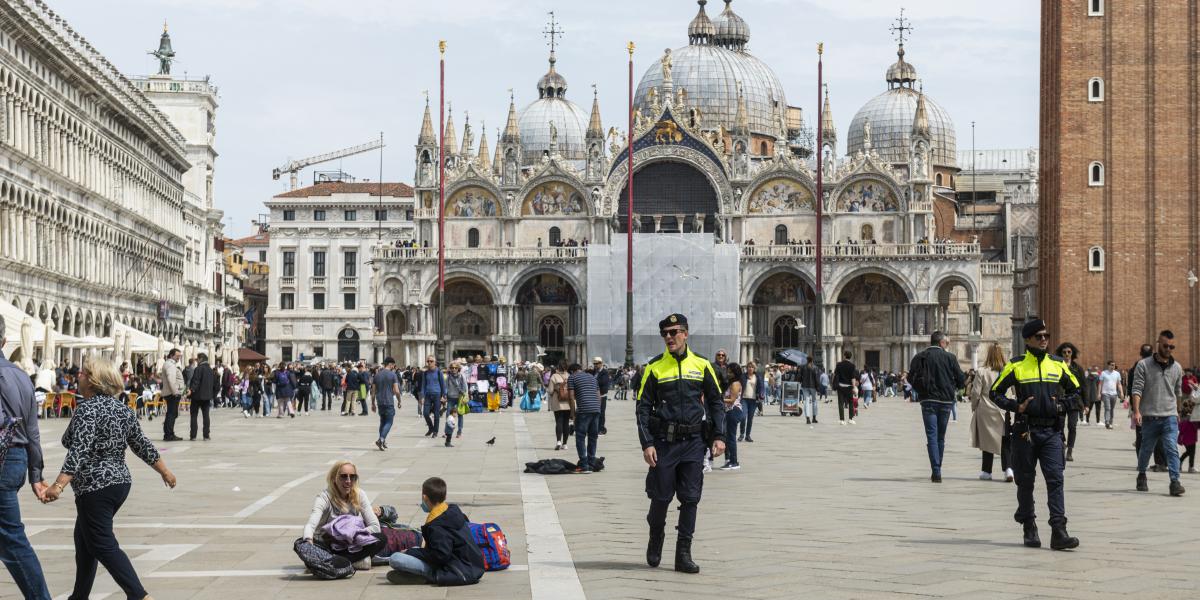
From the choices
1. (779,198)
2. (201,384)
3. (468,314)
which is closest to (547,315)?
(468,314)

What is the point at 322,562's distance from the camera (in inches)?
399

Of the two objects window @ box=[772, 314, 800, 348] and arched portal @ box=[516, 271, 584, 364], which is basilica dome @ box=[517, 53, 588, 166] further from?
window @ box=[772, 314, 800, 348]

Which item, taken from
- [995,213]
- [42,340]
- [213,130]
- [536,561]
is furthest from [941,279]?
[536,561]

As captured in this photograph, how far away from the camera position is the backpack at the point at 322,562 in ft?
33.2

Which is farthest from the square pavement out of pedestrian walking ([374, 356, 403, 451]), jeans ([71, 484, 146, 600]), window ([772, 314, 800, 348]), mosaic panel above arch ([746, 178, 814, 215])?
mosaic panel above arch ([746, 178, 814, 215])

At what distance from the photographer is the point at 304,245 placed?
321 ft

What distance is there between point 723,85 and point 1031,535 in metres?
77.2

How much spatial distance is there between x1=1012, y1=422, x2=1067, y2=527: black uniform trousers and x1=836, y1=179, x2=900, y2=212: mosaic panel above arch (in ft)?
211

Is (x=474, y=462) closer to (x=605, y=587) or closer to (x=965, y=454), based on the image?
(x=965, y=454)

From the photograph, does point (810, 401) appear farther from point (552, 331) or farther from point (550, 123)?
point (550, 123)

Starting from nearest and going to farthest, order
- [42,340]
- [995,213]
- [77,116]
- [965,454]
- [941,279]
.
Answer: [965,454] < [42,340] < [77,116] < [941,279] < [995,213]

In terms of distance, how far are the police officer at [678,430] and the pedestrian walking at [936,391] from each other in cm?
741

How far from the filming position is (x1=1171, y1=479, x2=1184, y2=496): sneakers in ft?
51.4

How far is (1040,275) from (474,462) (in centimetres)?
3844
